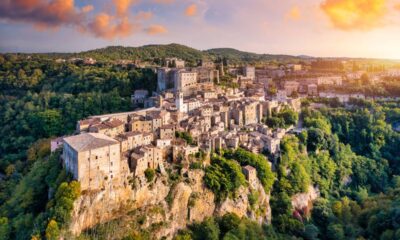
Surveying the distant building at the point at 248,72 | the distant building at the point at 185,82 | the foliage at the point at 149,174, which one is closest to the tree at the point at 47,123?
A: the distant building at the point at 185,82

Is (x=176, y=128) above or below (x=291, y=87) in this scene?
below

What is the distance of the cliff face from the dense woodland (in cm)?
82

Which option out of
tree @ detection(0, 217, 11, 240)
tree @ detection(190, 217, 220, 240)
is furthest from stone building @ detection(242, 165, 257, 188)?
tree @ detection(0, 217, 11, 240)

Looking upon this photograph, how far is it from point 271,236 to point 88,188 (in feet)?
52.8

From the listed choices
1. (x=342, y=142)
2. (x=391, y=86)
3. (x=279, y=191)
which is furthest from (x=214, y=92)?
(x=391, y=86)

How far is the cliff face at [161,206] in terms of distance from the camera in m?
23.2

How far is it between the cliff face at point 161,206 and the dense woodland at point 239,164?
2.71 ft

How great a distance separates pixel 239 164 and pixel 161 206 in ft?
31.0

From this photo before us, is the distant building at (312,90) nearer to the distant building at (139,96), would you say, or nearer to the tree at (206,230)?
the distant building at (139,96)

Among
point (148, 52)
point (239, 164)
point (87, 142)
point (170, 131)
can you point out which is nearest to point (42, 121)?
point (170, 131)

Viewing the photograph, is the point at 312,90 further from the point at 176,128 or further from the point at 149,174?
the point at 149,174

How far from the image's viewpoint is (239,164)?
32375 mm

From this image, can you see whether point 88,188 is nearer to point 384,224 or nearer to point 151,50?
point 384,224

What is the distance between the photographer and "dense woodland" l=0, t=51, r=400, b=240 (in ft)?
86.5
